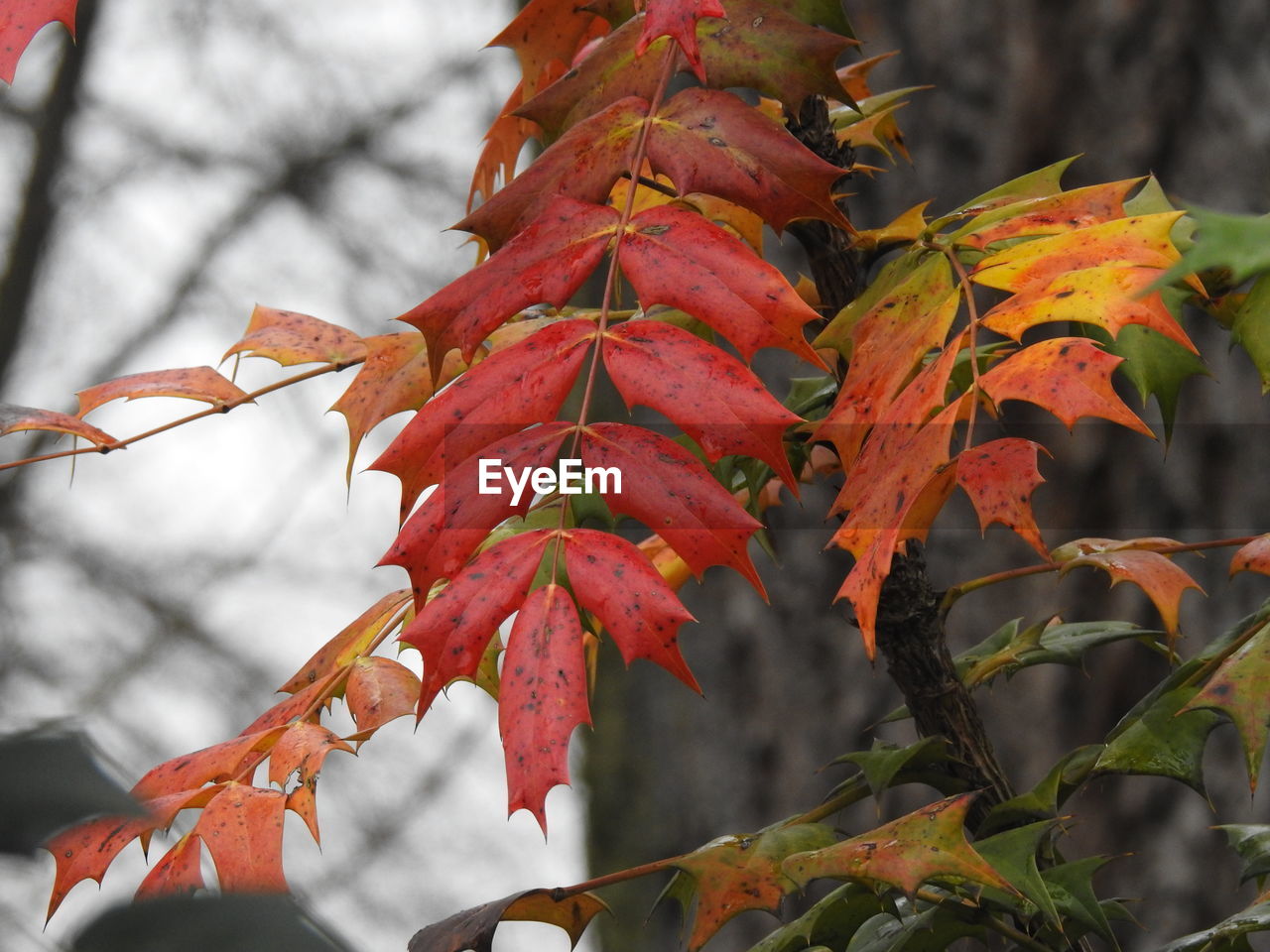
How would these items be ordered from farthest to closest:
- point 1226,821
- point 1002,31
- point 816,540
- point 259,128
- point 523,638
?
point 259,128
point 816,540
point 1002,31
point 1226,821
point 523,638

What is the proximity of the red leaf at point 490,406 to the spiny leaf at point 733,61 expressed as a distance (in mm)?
124

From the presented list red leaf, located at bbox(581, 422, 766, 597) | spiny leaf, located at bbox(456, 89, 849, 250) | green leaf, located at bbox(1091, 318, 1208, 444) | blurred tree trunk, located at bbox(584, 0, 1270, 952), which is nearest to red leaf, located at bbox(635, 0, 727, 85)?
spiny leaf, located at bbox(456, 89, 849, 250)

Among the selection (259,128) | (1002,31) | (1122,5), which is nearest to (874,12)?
(1002,31)

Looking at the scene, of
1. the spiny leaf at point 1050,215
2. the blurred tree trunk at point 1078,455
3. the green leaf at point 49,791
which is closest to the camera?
the green leaf at point 49,791

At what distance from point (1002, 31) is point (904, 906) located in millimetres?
1019

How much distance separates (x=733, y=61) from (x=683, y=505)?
0.70 ft

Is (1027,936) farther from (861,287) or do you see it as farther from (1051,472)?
(1051,472)

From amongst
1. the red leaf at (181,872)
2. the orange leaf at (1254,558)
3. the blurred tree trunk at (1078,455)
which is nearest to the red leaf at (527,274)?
the red leaf at (181,872)

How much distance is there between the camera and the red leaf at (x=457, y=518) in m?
0.50

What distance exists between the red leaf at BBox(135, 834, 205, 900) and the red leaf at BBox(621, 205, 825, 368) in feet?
0.94

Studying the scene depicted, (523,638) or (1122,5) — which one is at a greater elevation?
(1122,5)

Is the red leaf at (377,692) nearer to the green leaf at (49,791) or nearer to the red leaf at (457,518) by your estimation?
the red leaf at (457,518)

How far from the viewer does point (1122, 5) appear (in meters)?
1.33

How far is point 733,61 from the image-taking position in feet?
1.87
